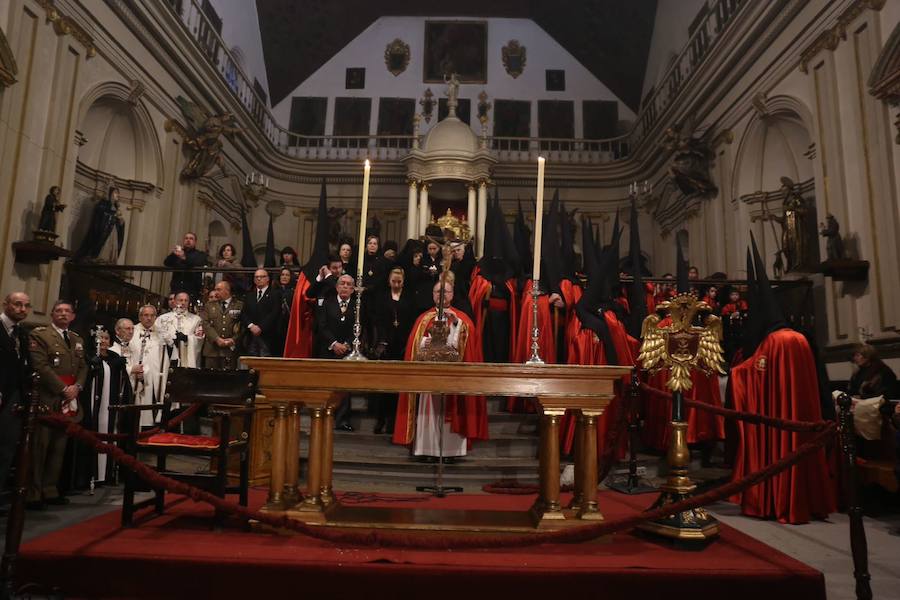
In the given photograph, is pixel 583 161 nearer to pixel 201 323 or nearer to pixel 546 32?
pixel 546 32

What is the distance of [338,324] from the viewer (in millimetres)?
6625

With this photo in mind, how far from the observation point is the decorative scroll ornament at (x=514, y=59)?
60.8ft

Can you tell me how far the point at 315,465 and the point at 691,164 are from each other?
34.2 ft

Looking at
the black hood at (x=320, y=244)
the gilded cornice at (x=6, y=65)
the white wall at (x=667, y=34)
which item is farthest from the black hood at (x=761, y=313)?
the white wall at (x=667, y=34)

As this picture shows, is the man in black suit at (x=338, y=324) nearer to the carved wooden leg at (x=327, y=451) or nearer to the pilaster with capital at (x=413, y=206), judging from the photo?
the carved wooden leg at (x=327, y=451)

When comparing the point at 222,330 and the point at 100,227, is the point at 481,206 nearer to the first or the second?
the point at 100,227

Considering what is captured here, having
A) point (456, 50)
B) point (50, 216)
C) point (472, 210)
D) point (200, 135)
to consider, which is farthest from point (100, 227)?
point (456, 50)

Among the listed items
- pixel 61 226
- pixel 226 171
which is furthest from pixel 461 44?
pixel 61 226

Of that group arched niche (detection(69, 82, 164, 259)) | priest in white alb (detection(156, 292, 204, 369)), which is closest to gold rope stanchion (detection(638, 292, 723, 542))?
priest in white alb (detection(156, 292, 204, 369))

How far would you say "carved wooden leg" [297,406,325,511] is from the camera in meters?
3.71

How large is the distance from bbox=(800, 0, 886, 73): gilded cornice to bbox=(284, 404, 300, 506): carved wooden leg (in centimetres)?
812

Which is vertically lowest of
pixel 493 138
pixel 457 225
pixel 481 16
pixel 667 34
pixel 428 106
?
pixel 457 225

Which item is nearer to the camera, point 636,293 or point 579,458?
point 579,458

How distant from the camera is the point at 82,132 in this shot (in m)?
9.92
